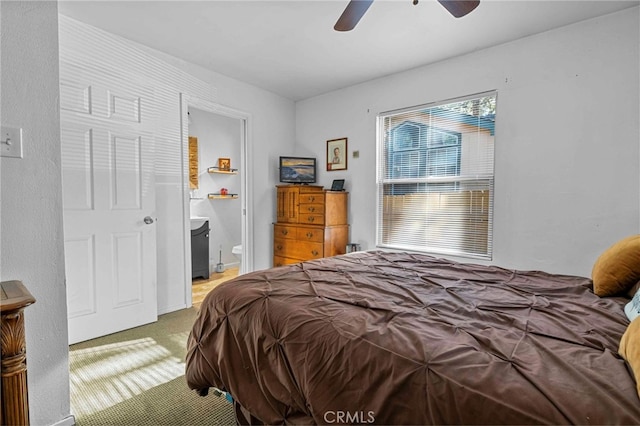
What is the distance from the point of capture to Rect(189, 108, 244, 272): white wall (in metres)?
4.77

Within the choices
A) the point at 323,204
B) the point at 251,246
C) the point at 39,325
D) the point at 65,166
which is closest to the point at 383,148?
the point at 323,204

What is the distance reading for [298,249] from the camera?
3.75 m

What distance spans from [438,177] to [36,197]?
3.04 m

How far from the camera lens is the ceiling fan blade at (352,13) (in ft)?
5.84

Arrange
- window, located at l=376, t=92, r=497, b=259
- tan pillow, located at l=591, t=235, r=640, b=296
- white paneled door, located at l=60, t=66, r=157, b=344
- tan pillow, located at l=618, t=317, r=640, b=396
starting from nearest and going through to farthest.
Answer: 1. tan pillow, located at l=618, t=317, r=640, b=396
2. tan pillow, located at l=591, t=235, r=640, b=296
3. white paneled door, located at l=60, t=66, r=157, b=344
4. window, located at l=376, t=92, r=497, b=259

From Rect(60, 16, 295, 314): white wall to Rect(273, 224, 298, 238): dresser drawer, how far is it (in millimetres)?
126

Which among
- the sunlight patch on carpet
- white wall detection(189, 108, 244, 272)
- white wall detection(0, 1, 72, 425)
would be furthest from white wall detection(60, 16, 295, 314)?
white wall detection(0, 1, 72, 425)

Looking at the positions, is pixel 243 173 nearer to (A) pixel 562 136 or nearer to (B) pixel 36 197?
(B) pixel 36 197

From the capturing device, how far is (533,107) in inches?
103

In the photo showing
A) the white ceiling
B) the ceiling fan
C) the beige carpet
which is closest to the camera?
the beige carpet

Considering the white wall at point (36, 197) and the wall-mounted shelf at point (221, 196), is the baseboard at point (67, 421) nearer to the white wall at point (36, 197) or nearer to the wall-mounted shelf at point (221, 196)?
the white wall at point (36, 197)

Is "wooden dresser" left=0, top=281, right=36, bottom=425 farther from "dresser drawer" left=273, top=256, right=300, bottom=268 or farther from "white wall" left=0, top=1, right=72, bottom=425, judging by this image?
"dresser drawer" left=273, top=256, right=300, bottom=268

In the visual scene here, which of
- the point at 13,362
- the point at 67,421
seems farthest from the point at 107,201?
the point at 13,362

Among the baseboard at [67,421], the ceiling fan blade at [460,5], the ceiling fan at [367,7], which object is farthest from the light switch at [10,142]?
the ceiling fan blade at [460,5]
